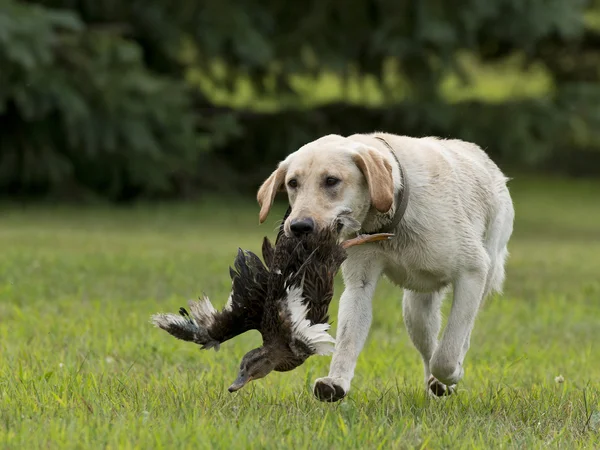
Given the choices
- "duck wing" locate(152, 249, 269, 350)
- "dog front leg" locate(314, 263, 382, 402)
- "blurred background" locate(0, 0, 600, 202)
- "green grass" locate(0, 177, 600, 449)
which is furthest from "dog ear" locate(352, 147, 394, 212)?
"blurred background" locate(0, 0, 600, 202)

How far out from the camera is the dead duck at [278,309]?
4.57 metres

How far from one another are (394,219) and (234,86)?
→ 17.5m

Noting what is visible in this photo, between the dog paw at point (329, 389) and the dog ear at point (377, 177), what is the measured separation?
2.84 feet

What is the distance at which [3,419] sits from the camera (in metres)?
4.44

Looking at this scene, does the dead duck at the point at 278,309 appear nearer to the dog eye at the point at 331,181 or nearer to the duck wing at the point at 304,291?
the duck wing at the point at 304,291

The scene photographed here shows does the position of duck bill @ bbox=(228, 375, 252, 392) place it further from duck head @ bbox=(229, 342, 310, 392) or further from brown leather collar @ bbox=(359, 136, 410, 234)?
brown leather collar @ bbox=(359, 136, 410, 234)

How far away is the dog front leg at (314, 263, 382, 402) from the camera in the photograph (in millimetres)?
5102

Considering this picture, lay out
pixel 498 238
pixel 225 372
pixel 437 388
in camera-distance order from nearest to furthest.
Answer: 1. pixel 437 388
2. pixel 225 372
3. pixel 498 238

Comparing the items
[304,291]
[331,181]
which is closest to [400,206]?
[331,181]

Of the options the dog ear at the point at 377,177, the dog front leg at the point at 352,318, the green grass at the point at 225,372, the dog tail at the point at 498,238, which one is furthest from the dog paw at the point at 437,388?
the dog ear at the point at 377,177

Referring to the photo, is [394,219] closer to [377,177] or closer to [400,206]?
[400,206]

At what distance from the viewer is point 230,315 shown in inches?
188

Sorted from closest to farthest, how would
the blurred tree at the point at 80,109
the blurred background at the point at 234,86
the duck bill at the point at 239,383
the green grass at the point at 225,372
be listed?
the green grass at the point at 225,372
the duck bill at the point at 239,383
the blurred tree at the point at 80,109
the blurred background at the point at 234,86

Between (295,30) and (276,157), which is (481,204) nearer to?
(295,30)
